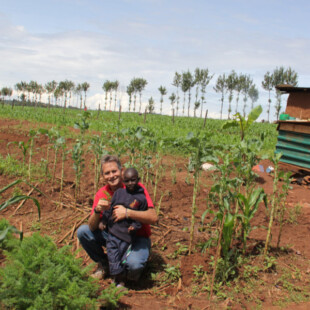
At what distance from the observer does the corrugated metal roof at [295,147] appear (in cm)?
708

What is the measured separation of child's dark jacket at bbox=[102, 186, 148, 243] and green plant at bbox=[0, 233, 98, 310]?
0.57 meters

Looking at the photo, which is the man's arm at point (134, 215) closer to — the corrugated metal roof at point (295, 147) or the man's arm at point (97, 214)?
the man's arm at point (97, 214)

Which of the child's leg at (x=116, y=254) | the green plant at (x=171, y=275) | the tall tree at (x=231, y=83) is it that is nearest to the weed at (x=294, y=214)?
the green plant at (x=171, y=275)

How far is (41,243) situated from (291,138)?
21.9ft

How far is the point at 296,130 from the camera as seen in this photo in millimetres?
7203

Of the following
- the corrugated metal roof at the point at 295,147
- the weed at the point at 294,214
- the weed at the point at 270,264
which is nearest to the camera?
the weed at the point at 270,264

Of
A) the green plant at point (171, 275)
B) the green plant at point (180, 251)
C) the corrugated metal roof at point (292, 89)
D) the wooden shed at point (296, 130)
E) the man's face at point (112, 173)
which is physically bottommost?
the green plant at point (171, 275)

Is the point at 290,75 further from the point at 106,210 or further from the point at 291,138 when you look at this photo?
the point at 106,210

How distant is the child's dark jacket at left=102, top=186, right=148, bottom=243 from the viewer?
2807 millimetres

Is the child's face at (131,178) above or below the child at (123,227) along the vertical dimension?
above

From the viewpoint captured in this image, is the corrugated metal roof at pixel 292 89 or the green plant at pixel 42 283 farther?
the corrugated metal roof at pixel 292 89

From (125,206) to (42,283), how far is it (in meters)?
0.99

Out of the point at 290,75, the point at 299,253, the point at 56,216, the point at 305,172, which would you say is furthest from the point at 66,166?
the point at 290,75

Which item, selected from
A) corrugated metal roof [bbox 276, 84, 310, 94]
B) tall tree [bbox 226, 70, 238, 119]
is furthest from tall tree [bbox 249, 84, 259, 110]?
corrugated metal roof [bbox 276, 84, 310, 94]
